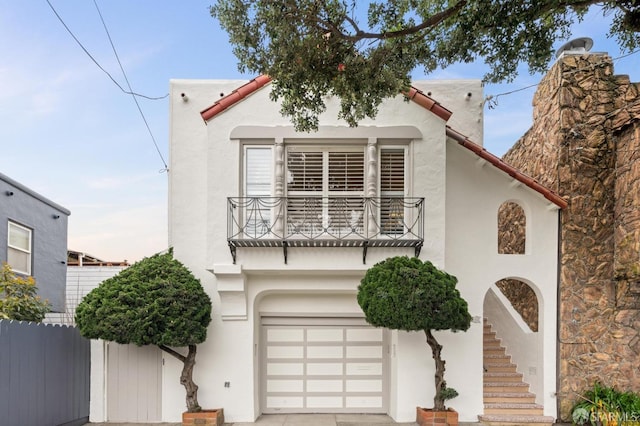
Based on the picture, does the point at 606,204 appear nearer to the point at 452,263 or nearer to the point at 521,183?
the point at 521,183

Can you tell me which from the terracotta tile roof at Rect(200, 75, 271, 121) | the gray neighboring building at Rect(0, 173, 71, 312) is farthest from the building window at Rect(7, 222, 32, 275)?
the terracotta tile roof at Rect(200, 75, 271, 121)

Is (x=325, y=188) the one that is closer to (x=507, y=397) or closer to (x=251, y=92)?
(x=251, y=92)

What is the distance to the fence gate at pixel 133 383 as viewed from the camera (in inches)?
360

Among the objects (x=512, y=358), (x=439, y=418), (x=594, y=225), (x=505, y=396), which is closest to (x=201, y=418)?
(x=439, y=418)

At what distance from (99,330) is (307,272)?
13.0 ft

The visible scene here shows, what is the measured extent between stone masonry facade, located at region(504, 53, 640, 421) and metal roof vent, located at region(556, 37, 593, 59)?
0.77ft

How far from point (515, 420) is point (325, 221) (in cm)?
549

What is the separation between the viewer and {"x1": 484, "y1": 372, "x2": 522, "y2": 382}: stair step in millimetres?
9703

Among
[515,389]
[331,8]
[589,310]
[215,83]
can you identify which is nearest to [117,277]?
[215,83]

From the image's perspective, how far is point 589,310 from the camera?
9078 millimetres

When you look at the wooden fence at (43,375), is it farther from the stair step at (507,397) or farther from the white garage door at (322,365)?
the stair step at (507,397)

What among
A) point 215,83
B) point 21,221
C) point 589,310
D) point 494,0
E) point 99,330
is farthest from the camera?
point 21,221

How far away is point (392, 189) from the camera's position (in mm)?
8961

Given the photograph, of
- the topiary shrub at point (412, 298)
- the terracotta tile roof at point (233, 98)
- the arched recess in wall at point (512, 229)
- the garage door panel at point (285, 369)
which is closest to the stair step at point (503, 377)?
the topiary shrub at point (412, 298)
